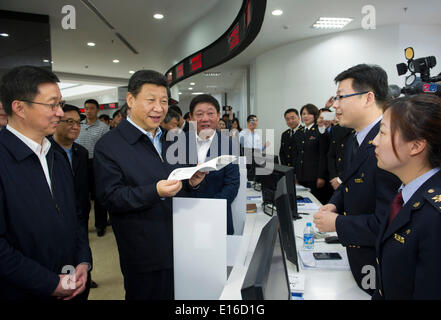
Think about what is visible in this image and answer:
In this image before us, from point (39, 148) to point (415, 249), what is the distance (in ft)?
4.59

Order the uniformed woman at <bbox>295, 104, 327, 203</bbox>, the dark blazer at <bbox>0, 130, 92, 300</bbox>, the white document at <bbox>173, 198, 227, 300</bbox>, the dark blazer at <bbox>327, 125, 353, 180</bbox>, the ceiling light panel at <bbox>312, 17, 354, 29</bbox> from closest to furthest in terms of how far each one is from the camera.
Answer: the dark blazer at <bbox>0, 130, 92, 300</bbox> → the white document at <bbox>173, 198, 227, 300</bbox> → the dark blazer at <bbox>327, 125, 353, 180</bbox> → the uniformed woman at <bbox>295, 104, 327, 203</bbox> → the ceiling light panel at <bbox>312, 17, 354, 29</bbox>

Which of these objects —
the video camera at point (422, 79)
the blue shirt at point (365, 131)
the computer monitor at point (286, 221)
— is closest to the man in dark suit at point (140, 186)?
the computer monitor at point (286, 221)

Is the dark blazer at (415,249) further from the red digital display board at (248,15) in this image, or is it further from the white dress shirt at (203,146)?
the red digital display board at (248,15)

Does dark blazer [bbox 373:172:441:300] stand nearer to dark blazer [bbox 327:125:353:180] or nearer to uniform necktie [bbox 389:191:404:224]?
uniform necktie [bbox 389:191:404:224]

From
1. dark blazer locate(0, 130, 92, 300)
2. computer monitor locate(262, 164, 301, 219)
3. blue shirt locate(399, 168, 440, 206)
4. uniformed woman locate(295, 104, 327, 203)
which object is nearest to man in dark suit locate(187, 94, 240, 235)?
computer monitor locate(262, 164, 301, 219)

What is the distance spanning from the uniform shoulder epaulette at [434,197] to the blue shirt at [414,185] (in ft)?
0.22

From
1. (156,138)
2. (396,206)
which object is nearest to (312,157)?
(156,138)

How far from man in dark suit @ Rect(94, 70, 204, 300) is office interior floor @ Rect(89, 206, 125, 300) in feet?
4.60

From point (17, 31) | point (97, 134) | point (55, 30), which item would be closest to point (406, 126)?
point (97, 134)

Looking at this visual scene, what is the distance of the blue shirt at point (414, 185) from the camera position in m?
0.93

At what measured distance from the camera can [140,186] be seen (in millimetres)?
1266

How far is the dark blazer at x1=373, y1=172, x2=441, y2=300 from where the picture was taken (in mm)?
798

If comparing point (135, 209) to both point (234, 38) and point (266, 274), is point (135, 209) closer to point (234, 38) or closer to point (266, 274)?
point (266, 274)
